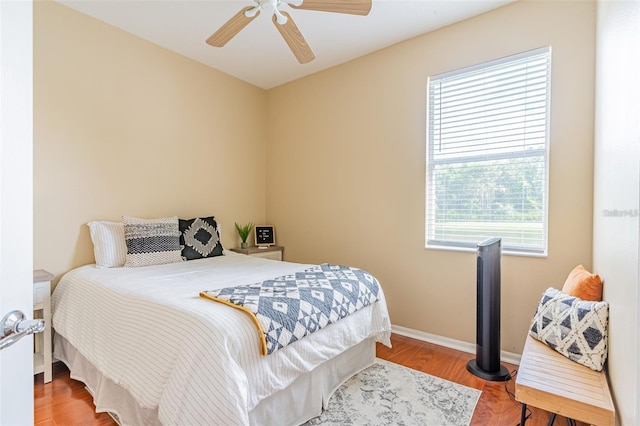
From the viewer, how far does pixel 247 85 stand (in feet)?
13.1

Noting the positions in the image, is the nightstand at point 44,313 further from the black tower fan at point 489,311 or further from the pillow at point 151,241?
the black tower fan at point 489,311

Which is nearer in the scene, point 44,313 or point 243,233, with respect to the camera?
point 44,313

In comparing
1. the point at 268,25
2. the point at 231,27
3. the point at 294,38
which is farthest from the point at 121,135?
the point at 294,38

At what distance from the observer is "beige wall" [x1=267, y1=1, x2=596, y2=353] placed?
87.3 inches

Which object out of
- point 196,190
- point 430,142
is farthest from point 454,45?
point 196,190

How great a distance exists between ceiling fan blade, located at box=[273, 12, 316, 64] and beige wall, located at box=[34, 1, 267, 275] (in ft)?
5.22

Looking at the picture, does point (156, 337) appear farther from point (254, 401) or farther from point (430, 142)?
point (430, 142)

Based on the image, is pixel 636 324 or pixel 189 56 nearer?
pixel 636 324

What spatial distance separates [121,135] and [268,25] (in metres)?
1.65

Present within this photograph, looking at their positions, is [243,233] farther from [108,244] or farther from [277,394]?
[277,394]

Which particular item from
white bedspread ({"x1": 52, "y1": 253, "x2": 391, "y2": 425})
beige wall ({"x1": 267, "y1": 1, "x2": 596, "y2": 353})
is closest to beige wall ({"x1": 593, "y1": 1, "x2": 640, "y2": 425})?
beige wall ({"x1": 267, "y1": 1, "x2": 596, "y2": 353})

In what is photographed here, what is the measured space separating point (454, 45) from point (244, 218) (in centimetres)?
290

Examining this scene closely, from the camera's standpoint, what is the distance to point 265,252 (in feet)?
12.3

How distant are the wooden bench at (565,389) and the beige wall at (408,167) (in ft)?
2.94
